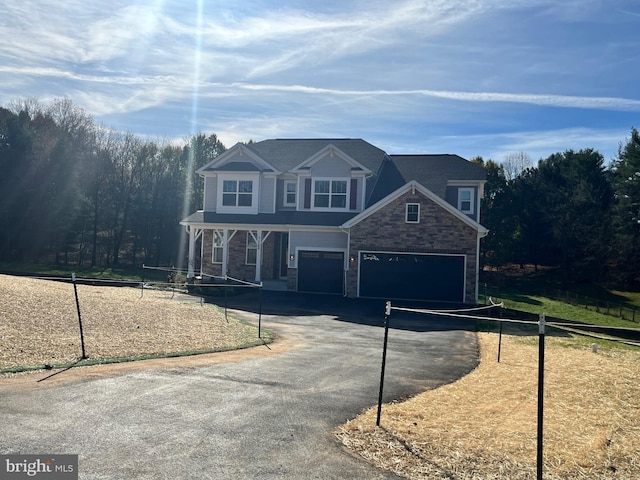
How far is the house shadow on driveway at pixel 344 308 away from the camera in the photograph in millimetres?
20656

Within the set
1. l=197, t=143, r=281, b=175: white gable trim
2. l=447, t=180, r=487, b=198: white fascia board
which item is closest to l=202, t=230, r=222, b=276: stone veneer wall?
l=197, t=143, r=281, b=175: white gable trim

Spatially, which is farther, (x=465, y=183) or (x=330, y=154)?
(x=465, y=183)

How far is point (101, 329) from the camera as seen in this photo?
14.1 metres

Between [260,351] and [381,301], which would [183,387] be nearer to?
[260,351]

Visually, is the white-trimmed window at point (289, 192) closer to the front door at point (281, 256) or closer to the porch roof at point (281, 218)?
the porch roof at point (281, 218)

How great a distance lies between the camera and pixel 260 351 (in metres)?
13.3

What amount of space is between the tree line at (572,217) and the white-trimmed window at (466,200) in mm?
15855

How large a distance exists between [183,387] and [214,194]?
24743 mm

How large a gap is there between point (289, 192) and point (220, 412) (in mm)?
24722

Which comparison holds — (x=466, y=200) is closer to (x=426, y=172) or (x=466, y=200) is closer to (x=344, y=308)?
(x=426, y=172)

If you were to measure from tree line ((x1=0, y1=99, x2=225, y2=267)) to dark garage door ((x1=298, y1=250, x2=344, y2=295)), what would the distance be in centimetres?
2534

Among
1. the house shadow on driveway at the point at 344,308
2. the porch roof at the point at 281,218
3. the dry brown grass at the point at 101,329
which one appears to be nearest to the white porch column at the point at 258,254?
the porch roof at the point at 281,218

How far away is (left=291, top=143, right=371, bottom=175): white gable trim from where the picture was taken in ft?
96.9

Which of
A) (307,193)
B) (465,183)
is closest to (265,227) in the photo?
(307,193)
